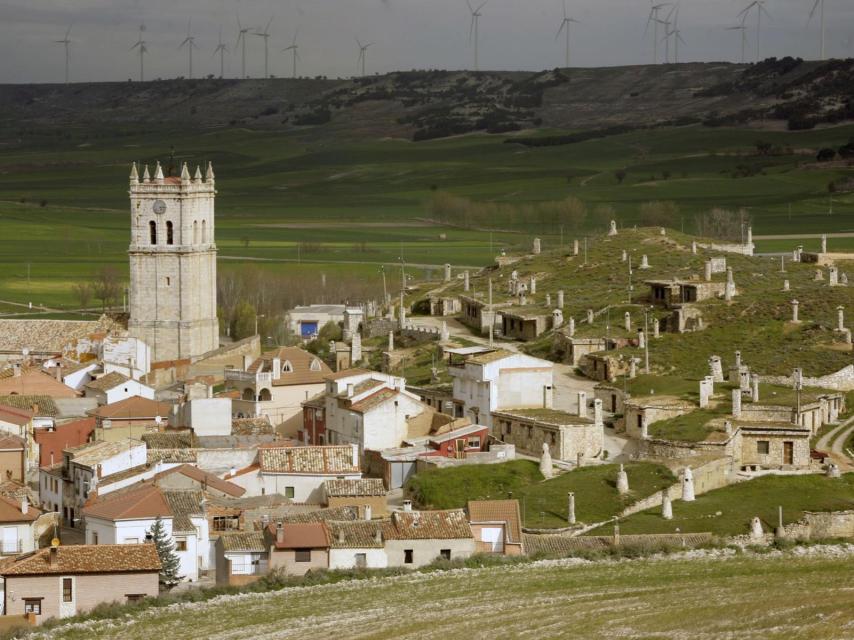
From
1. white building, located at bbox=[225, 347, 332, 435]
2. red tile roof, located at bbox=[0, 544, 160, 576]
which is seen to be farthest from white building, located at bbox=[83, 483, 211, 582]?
white building, located at bbox=[225, 347, 332, 435]

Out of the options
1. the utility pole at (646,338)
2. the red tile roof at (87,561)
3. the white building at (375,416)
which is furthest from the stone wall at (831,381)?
the red tile roof at (87,561)

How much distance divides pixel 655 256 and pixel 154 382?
2171cm

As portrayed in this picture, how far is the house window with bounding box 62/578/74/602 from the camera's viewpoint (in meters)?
44.2

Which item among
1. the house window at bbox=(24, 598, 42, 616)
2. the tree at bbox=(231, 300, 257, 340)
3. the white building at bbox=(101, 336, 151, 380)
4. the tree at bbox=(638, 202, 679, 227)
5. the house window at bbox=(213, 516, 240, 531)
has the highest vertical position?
the tree at bbox=(638, 202, 679, 227)

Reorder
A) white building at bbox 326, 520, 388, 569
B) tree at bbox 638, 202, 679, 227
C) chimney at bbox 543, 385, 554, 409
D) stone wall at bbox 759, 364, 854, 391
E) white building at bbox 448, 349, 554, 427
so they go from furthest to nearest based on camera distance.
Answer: tree at bbox 638, 202, 679, 227, stone wall at bbox 759, 364, 854, 391, chimney at bbox 543, 385, 554, 409, white building at bbox 448, 349, 554, 427, white building at bbox 326, 520, 388, 569

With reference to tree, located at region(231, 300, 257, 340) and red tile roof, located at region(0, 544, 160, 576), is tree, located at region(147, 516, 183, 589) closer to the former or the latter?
red tile roof, located at region(0, 544, 160, 576)

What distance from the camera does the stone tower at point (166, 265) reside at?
3565 inches

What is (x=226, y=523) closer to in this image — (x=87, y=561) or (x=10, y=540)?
(x=10, y=540)

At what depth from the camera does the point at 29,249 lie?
544ft

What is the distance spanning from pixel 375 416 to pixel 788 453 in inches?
443

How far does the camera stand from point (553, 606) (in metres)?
40.2

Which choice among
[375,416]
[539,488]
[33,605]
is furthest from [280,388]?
[33,605]

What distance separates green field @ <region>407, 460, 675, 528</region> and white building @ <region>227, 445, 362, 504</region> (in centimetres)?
200

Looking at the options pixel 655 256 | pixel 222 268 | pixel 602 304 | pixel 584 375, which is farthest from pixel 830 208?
pixel 584 375
